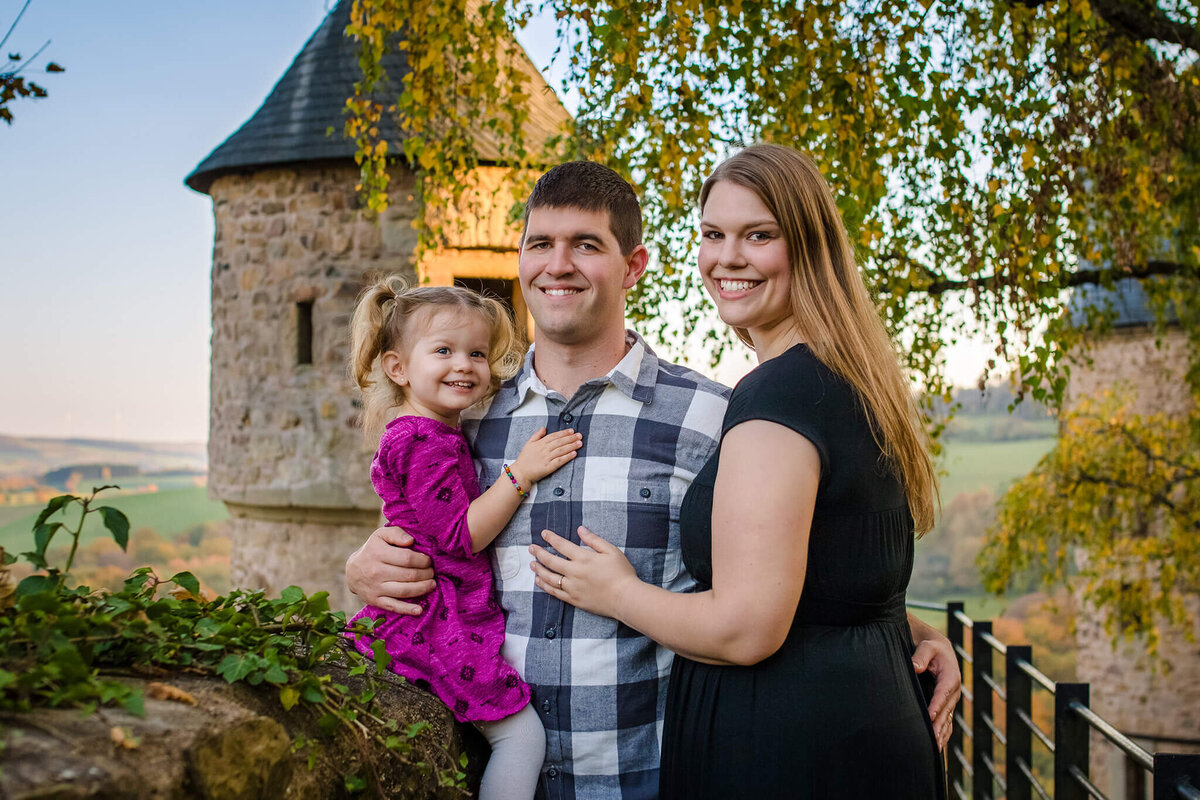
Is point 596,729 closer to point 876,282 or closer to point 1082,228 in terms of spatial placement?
point 876,282

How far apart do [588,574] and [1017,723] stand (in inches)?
111

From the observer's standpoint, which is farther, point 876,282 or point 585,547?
point 876,282

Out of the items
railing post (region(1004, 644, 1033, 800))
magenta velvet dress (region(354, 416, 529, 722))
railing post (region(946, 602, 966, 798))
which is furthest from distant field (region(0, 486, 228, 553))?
magenta velvet dress (region(354, 416, 529, 722))

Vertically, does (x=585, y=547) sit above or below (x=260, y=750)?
above

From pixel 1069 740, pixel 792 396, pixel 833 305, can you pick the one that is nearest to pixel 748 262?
pixel 833 305

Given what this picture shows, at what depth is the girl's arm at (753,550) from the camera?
1.62 metres

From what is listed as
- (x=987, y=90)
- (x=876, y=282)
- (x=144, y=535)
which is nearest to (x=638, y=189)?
(x=876, y=282)

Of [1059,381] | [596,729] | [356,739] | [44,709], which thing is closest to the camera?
[44,709]

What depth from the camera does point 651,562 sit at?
207 centimetres

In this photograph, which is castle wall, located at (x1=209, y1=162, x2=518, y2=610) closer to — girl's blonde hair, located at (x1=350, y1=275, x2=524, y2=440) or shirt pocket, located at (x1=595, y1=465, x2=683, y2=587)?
→ girl's blonde hair, located at (x1=350, y1=275, x2=524, y2=440)

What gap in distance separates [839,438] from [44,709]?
120 centimetres

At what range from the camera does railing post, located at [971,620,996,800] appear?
4.44 m

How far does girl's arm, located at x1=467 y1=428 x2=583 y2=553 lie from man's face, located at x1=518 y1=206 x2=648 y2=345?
27cm

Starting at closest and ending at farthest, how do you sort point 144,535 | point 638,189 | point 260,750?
point 260,750
point 638,189
point 144,535
